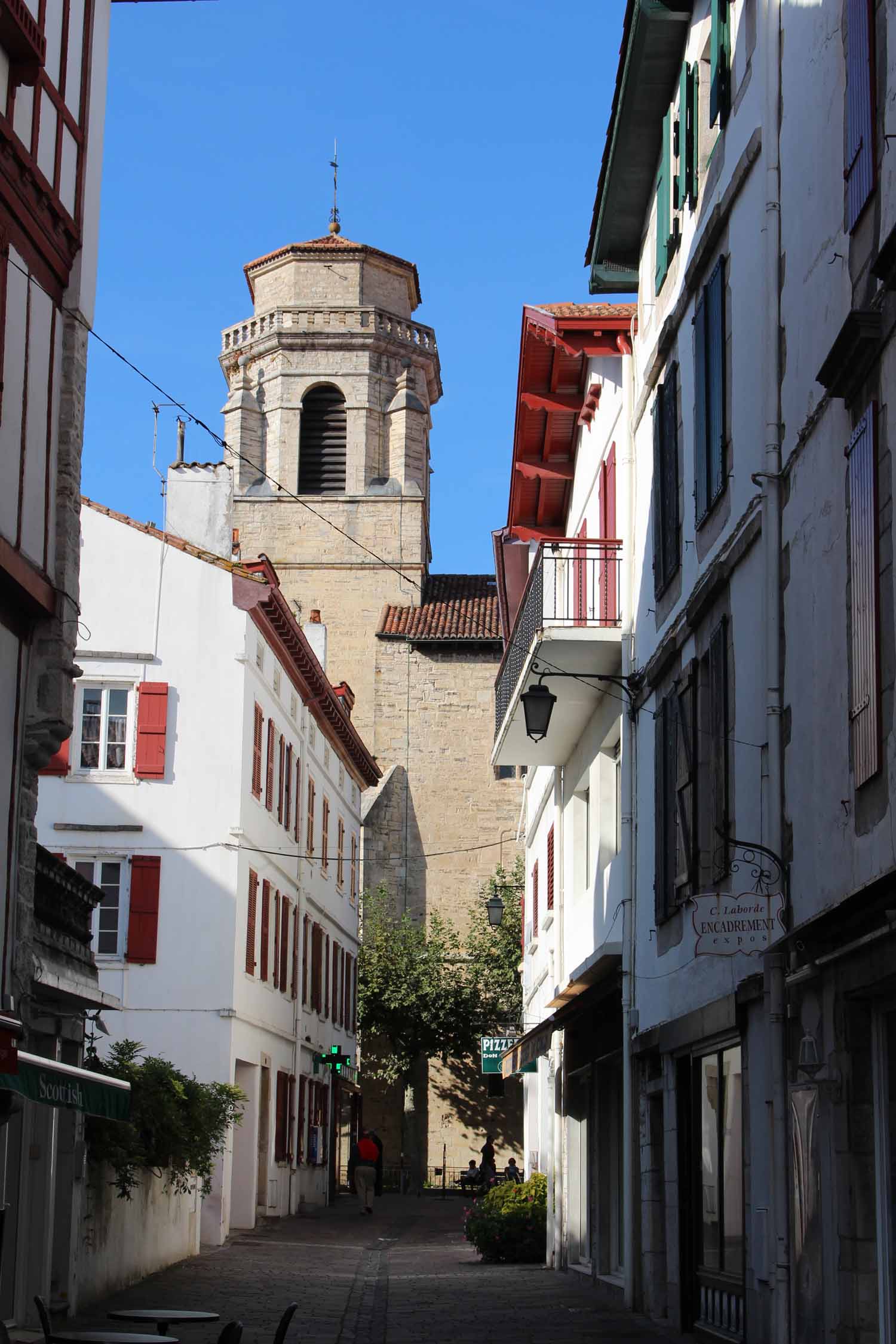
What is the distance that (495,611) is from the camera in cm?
4953

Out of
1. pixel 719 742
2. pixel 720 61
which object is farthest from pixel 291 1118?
pixel 720 61

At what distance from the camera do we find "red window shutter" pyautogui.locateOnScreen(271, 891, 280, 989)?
97.9ft

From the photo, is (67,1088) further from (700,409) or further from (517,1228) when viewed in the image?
(517,1228)

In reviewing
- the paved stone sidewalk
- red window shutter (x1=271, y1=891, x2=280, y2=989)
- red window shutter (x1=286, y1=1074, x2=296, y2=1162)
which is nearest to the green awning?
the paved stone sidewalk

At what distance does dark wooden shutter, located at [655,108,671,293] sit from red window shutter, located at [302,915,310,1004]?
67.9 feet

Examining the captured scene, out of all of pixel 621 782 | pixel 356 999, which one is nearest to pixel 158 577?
pixel 621 782

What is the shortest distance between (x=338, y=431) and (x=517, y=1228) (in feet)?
110

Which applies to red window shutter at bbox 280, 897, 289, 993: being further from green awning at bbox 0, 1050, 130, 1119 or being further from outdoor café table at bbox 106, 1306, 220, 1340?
outdoor café table at bbox 106, 1306, 220, 1340

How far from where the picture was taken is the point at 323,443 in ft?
170

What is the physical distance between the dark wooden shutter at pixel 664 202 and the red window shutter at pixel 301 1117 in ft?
70.4

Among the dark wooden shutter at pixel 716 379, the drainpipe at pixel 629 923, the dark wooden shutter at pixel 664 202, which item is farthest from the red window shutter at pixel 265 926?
the dark wooden shutter at pixel 716 379

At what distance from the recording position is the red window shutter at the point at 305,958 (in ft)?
111

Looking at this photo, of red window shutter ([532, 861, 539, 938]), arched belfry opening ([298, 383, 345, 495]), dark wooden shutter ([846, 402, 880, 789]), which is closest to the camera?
dark wooden shutter ([846, 402, 880, 789])

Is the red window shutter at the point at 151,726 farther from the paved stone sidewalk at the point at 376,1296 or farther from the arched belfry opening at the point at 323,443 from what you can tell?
the arched belfry opening at the point at 323,443
